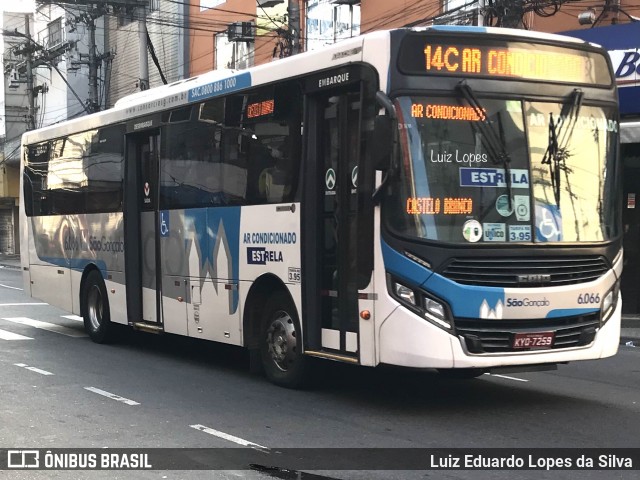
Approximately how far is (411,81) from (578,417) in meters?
3.44

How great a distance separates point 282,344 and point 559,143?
3593 mm

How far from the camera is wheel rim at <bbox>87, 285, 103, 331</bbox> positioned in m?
13.9

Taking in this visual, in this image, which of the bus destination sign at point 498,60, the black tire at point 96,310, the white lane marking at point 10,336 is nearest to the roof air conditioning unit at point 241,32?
the white lane marking at point 10,336

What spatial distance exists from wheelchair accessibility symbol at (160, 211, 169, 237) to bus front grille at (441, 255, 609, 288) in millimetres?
5178

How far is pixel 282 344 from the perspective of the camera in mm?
9492

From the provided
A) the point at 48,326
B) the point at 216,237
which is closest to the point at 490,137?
the point at 216,237

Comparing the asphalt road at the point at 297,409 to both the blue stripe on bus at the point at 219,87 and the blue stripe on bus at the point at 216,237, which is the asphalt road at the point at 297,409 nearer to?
the blue stripe on bus at the point at 216,237

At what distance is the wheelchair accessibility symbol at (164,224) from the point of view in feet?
38.5

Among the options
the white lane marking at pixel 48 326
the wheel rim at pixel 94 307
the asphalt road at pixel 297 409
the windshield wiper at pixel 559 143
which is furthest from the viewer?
the white lane marking at pixel 48 326

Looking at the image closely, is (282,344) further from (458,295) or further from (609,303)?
(609,303)

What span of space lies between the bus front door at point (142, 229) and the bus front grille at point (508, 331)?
5722mm

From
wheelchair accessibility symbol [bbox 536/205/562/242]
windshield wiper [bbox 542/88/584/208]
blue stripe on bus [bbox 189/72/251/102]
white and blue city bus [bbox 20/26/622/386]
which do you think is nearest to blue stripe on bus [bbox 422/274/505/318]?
white and blue city bus [bbox 20/26/622/386]

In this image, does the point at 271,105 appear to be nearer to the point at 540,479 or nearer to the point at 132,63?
the point at 540,479

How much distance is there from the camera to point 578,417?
809 centimetres
